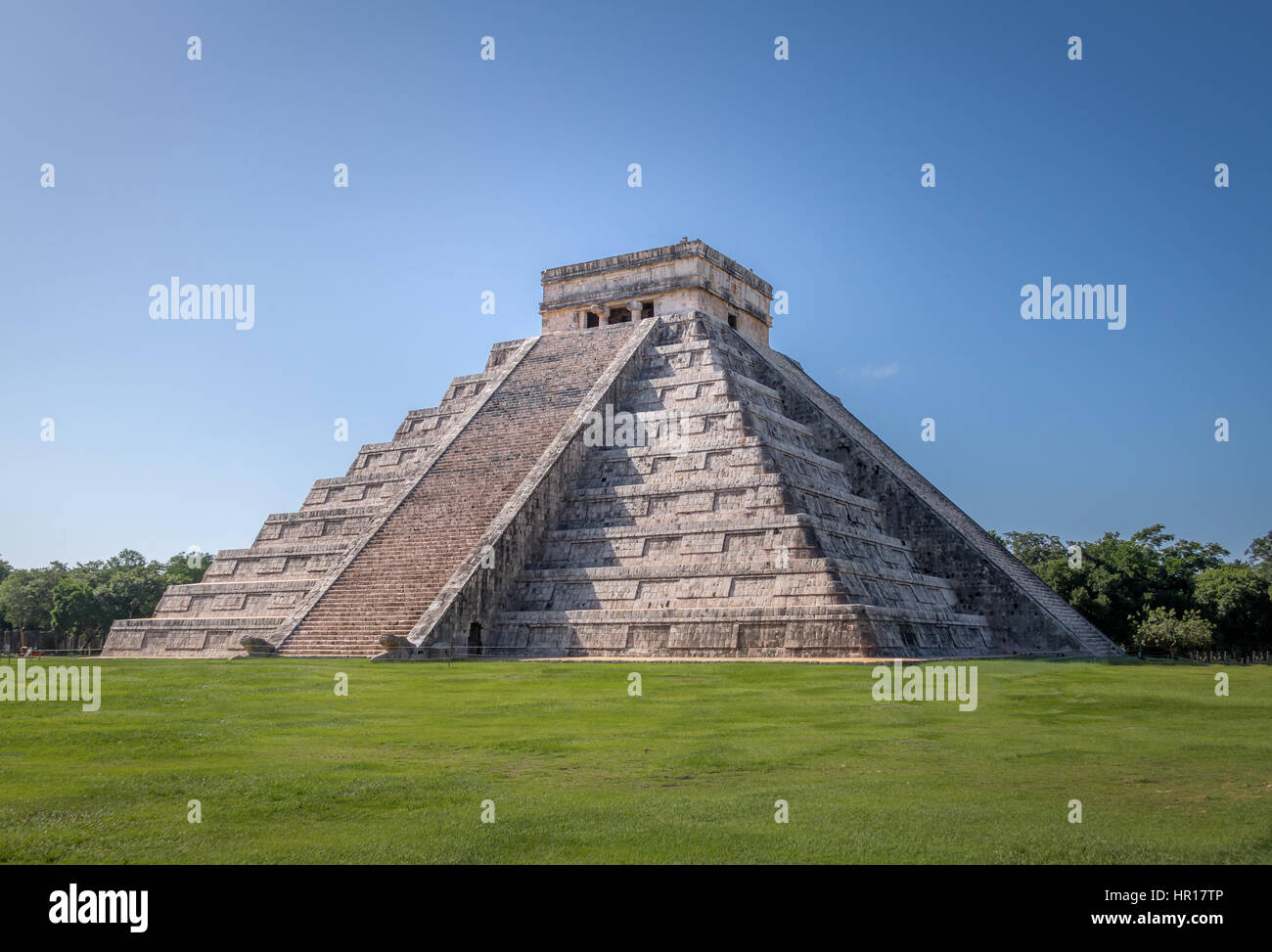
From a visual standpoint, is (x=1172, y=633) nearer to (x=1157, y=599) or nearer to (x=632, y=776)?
(x=1157, y=599)

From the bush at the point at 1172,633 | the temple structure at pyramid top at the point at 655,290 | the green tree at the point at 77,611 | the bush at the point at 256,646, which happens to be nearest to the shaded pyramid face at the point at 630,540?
the bush at the point at 256,646

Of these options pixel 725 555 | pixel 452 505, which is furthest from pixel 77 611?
pixel 725 555

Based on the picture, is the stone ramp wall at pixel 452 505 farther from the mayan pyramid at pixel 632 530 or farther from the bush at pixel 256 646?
the bush at pixel 256 646

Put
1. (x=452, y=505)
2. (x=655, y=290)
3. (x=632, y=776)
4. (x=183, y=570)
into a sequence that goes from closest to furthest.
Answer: (x=632, y=776), (x=452, y=505), (x=655, y=290), (x=183, y=570)
